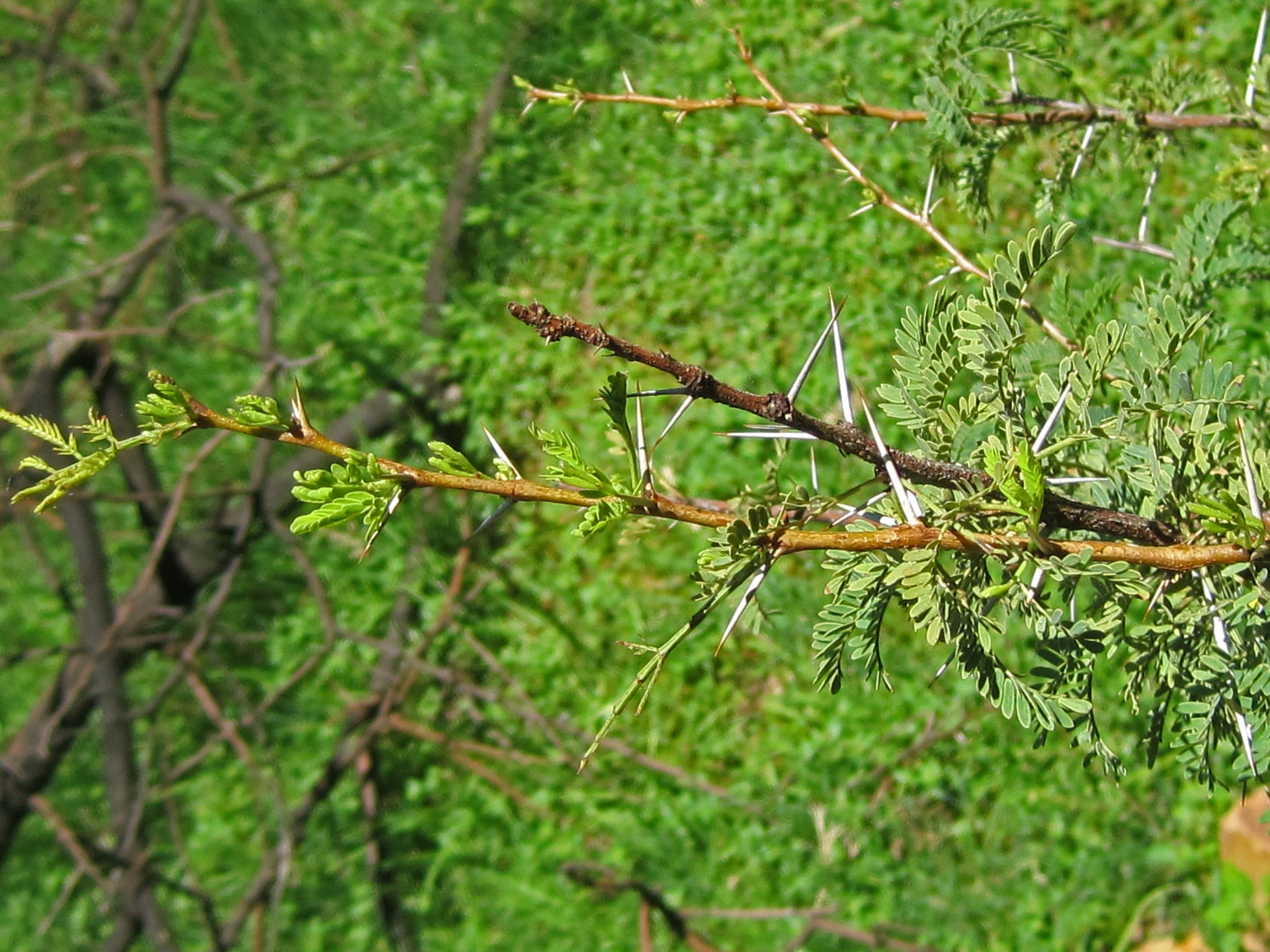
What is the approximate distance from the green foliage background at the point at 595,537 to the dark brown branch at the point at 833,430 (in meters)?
2.20

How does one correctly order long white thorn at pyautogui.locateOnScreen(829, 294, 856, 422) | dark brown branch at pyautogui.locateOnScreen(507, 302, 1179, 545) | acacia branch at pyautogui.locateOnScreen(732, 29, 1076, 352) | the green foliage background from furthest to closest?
the green foliage background, acacia branch at pyautogui.locateOnScreen(732, 29, 1076, 352), long white thorn at pyautogui.locateOnScreen(829, 294, 856, 422), dark brown branch at pyautogui.locateOnScreen(507, 302, 1179, 545)

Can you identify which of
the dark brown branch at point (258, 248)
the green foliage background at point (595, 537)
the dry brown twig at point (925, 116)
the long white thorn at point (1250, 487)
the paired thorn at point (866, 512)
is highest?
the dry brown twig at point (925, 116)

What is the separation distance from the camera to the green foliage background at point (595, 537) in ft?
11.0

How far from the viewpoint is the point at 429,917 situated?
3889 millimetres

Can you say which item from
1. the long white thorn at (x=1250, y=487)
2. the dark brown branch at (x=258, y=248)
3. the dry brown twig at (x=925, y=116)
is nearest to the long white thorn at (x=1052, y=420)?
the long white thorn at (x=1250, y=487)

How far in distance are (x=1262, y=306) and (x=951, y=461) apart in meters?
2.86

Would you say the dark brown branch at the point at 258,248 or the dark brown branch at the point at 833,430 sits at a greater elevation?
the dark brown branch at the point at 833,430

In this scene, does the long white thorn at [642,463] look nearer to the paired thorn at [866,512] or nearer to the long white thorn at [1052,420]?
the paired thorn at [866,512]

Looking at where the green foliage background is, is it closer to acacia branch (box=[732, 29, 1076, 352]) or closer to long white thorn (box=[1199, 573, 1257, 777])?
acacia branch (box=[732, 29, 1076, 352])

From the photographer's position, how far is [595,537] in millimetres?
3939

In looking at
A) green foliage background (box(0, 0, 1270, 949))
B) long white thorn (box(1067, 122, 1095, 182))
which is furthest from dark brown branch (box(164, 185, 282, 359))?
long white thorn (box(1067, 122, 1095, 182))

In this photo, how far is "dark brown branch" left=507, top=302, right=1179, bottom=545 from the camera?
79 centimetres

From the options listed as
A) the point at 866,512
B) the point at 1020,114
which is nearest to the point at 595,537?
the point at 1020,114

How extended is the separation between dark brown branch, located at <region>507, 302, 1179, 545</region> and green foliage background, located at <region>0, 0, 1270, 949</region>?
2205mm
